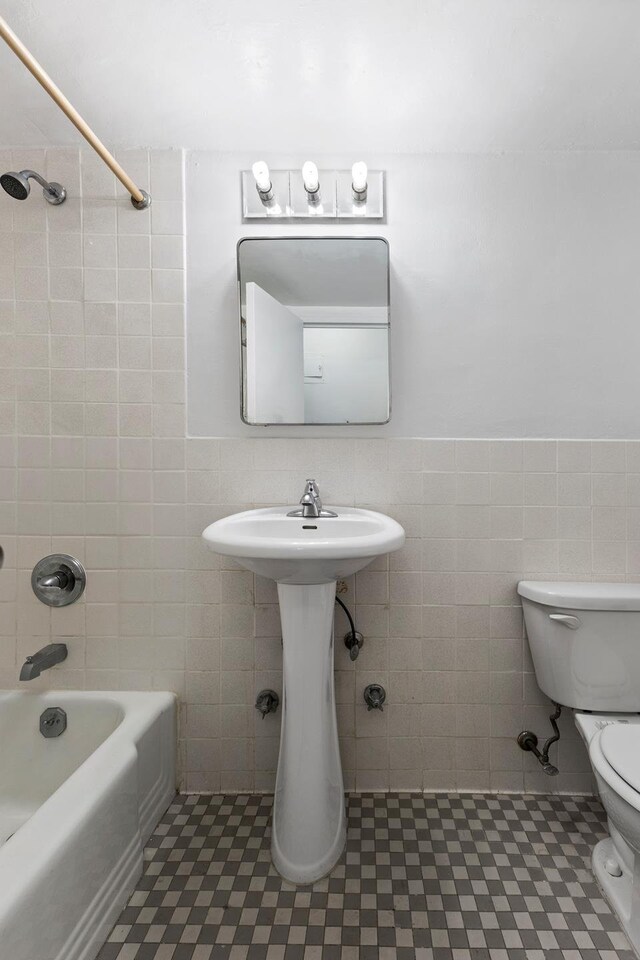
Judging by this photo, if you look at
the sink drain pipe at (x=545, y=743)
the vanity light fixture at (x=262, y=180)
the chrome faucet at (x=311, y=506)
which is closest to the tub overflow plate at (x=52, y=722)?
the chrome faucet at (x=311, y=506)

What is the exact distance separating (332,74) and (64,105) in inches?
25.6

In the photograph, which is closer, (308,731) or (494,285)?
(308,731)

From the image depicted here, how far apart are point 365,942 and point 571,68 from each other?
2090 millimetres

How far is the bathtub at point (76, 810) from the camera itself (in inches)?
36.9

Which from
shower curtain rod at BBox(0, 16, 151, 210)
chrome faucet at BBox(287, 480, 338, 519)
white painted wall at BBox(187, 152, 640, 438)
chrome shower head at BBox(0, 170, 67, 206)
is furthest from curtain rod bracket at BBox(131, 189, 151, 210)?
chrome faucet at BBox(287, 480, 338, 519)

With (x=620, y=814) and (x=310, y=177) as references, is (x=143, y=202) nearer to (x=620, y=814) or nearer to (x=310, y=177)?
(x=310, y=177)

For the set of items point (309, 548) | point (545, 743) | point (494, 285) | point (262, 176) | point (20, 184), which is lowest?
point (545, 743)

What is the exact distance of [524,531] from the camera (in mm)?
1676

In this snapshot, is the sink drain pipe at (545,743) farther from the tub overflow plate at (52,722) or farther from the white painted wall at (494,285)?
the tub overflow plate at (52,722)

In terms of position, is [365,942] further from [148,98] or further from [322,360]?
[148,98]

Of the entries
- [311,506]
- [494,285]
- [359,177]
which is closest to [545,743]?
[311,506]

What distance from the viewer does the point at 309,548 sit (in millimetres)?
1153

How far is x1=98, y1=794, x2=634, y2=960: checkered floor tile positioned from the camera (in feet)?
3.74

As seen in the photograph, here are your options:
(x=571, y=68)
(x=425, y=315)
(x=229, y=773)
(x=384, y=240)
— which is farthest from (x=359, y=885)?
(x=571, y=68)
